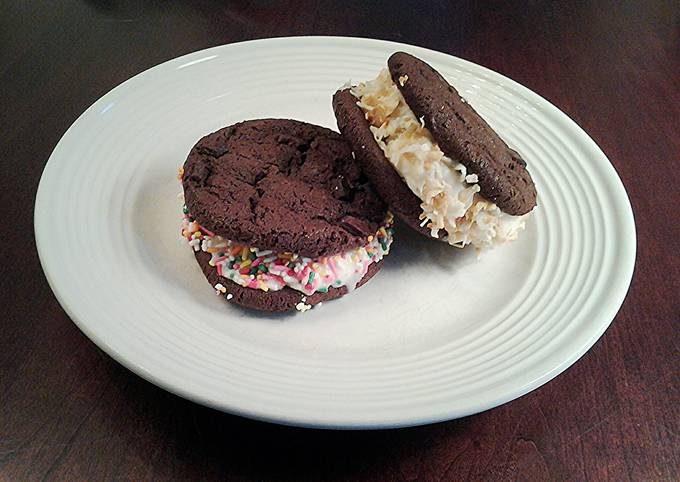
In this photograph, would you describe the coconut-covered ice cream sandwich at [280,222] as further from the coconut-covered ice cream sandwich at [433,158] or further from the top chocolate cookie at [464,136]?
the top chocolate cookie at [464,136]

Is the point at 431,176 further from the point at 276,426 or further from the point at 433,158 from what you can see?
the point at 276,426

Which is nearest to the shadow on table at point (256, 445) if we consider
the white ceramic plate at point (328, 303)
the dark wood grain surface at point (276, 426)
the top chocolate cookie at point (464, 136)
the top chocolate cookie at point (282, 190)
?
the dark wood grain surface at point (276, 426)

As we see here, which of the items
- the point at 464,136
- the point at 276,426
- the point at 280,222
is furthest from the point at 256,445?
the point at 464,136

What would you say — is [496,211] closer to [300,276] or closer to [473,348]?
[473,348]

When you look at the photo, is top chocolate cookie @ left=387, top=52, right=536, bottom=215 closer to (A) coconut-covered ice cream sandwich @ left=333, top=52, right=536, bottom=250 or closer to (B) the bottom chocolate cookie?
(A) coconut-covered ice cream sandwich @ left=333, top=52, right=536, bottom=250

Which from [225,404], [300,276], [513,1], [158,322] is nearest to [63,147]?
[158,322]

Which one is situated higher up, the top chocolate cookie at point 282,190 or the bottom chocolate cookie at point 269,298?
the top chocolate cookie at point 282,190
